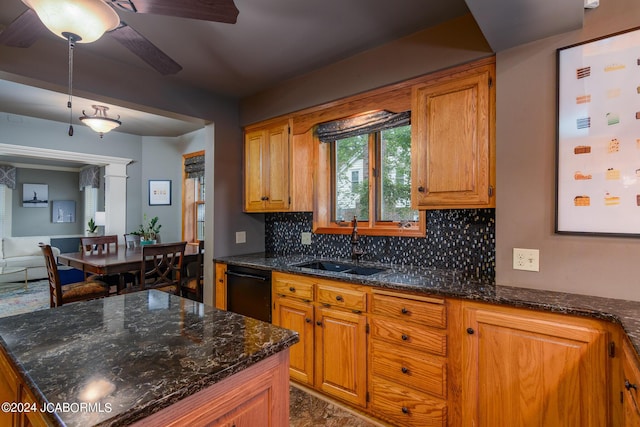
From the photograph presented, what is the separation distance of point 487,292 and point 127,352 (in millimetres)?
1616

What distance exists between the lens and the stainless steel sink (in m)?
2.43

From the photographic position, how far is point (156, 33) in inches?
82.5

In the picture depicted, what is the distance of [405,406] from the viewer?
186 cm

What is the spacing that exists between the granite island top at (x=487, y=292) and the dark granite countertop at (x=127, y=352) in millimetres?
950

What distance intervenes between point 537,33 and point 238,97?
8.30 feet

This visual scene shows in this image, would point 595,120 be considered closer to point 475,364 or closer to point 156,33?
point 475,364

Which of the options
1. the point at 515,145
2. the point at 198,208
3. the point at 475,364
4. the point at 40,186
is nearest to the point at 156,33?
the point at 515,145

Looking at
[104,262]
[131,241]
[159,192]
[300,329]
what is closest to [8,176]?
[159,192]

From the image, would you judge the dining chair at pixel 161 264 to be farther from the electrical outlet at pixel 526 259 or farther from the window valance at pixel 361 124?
the electrical outlet at pixel 526 259

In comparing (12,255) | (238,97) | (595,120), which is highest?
(238,97)

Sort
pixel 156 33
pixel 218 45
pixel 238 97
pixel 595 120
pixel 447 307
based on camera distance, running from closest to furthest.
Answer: pixel 595 120 < pixel 447 307 < pixel 156 33 < pixel 218 45 < pixel 238 97

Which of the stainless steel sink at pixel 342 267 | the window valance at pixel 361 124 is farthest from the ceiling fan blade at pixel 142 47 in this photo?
the stainless steel sink at pixel 342 267

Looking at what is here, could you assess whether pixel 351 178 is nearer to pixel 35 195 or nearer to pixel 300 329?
pixel 300 329

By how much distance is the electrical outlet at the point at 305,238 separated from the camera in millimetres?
3136
